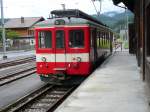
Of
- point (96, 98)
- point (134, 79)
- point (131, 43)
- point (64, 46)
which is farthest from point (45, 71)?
point (131, 43)

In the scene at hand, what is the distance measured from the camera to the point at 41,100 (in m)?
14.2

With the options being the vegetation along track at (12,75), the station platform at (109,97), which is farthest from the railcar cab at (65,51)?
the vegetation along track at (12,75)

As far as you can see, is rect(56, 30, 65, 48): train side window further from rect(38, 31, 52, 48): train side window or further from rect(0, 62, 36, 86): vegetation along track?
rect(0, 62, 36, 86): vegetation along track

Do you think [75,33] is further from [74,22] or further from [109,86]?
[109,86]

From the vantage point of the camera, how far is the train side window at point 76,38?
16.2m

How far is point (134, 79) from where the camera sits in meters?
15.1

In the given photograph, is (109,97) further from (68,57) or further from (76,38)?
(76,38)

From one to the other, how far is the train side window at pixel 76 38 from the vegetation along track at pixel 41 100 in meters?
1.65

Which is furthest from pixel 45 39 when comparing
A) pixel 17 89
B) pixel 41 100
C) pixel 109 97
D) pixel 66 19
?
pixel 109 97

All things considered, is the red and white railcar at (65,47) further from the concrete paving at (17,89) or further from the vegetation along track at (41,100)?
the concrete paving at (17,89)

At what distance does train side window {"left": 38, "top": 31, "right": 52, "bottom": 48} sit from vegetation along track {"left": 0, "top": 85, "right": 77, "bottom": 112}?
1.61 metres

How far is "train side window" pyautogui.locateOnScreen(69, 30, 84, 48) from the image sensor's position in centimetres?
1620

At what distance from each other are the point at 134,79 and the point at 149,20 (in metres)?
4.35

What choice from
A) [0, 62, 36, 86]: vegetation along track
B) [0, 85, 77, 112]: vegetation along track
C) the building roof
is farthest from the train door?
the building roof
